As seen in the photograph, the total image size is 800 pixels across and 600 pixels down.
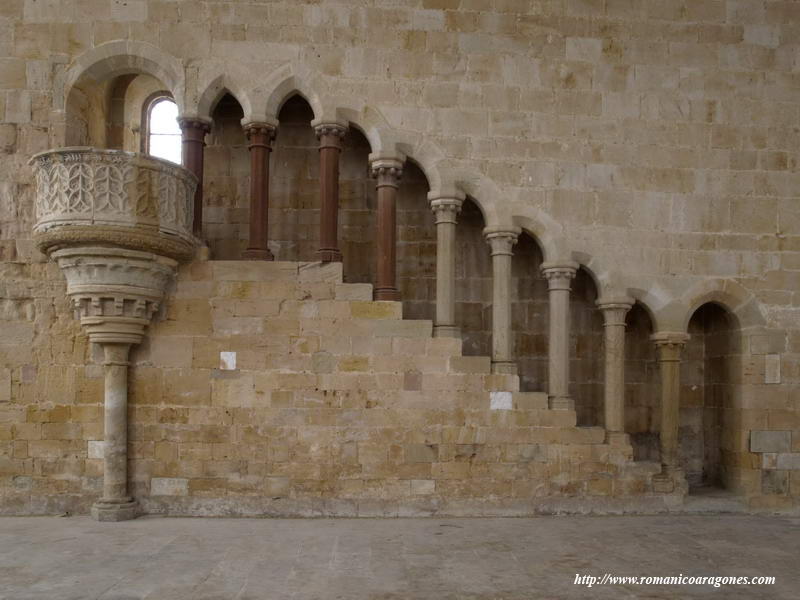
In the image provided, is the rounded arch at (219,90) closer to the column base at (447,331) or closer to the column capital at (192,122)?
the column capital at (192,122)

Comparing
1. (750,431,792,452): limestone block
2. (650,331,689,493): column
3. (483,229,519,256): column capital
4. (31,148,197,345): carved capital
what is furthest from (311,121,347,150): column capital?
(750,431,792,452): limestone block

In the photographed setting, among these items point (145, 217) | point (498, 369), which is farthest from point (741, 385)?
point (145, 217)

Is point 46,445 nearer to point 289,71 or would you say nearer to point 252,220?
point 252,220

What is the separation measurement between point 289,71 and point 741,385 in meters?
6.78

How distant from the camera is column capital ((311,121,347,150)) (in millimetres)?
7953

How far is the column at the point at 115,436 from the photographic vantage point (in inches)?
282

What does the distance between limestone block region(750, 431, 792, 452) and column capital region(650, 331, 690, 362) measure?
1.33 m

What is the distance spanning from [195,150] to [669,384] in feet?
21.4

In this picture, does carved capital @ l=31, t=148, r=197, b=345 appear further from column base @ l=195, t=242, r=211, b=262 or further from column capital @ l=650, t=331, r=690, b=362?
column capital @ l=650, t=331, r=690, b=362

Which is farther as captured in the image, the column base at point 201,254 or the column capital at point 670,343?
→ the column capital at point 670,343

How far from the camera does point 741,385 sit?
27.3ft

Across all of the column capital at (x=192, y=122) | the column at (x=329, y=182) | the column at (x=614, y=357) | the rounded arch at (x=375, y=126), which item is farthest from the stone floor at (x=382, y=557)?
the column capital at (x=192, y=122)

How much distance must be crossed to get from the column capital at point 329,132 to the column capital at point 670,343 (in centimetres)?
463

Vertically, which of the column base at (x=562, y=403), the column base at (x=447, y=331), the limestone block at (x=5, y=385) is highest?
the column base at (x=447, y=331)
